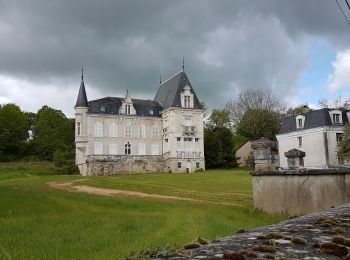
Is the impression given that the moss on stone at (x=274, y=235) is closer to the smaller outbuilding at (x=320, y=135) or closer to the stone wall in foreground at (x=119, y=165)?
the smaller outbuilding at (x=320, y=135)

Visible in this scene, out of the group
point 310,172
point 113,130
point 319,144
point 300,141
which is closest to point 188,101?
point 113,130

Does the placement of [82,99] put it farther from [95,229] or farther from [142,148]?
[95,229]

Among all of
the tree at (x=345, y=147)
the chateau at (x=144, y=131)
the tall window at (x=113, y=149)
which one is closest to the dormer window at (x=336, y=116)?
the tree at (x=345, y=147)

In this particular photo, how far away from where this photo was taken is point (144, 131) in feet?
177

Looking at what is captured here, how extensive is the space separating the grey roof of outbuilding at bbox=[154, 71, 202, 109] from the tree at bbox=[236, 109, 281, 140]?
9651 mm

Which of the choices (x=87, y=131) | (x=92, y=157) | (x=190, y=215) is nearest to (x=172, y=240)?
(x=190, y=215)

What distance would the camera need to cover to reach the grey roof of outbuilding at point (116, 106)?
51156 mm

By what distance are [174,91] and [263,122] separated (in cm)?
1473

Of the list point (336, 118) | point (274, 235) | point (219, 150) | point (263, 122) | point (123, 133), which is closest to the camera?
point (274, 235)

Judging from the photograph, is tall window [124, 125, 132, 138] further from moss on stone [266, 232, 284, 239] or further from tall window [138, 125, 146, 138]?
moss on stone [266, 232, 284, 239]

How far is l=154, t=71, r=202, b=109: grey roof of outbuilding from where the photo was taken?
5309cm

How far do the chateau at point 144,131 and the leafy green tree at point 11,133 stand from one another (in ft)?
48.2

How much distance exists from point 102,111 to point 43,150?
16.1 meters

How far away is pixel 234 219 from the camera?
35.9 feet
